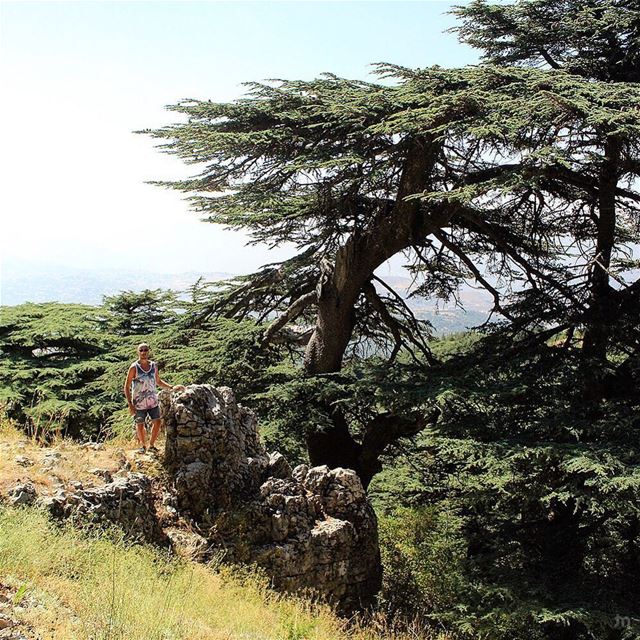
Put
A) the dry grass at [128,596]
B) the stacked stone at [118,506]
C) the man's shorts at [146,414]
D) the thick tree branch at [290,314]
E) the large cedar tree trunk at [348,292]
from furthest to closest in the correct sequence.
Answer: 1. the thick tree branch at [290,314]
2. the large cedar tree trunk at [348,292]
3. the man's shorts at [146,414]
4. the stacked stone at [118,506]
5. the dry grass at [128,596]

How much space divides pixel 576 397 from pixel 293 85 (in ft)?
21.0

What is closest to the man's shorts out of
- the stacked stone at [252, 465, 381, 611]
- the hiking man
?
the hiking man

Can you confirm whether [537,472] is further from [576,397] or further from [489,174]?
[489,174]

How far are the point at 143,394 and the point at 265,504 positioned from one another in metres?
2.07

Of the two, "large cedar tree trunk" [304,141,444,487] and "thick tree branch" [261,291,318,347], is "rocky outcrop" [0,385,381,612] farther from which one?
"thick tree branch" [261,291,318,347]

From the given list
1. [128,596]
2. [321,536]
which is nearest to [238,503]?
[321,536]

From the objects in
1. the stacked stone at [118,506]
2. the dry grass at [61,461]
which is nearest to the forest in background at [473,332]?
the dry grass at [61,461]

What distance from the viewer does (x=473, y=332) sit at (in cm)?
1123

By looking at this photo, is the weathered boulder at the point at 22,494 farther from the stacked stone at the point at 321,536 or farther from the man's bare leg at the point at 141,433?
the stacked stone at the point at 321,536

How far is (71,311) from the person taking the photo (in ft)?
53.5

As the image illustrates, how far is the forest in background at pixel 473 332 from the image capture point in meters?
7.55

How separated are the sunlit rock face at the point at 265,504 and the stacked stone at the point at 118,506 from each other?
0.63 m

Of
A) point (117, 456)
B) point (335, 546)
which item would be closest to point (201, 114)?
point (117, 456)

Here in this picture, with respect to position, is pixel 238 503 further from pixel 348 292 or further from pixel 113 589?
pixel 348 292
